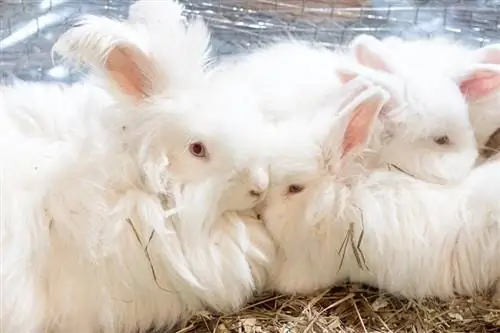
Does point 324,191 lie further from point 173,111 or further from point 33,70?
point 33,70

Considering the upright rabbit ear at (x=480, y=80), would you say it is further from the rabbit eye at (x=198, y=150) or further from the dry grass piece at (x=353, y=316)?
the rabbit eye at (x=198, y=150)

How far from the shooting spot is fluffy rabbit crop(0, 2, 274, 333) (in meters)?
1.67

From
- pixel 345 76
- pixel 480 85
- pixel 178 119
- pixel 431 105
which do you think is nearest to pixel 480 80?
pixel 480 85

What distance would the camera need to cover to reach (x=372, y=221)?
70.7 inches

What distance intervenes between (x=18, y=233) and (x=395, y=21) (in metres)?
1.40

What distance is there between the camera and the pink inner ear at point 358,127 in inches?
69.2

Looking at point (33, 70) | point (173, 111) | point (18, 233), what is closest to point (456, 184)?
point (173, 111)

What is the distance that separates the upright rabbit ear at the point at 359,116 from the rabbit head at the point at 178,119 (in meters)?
0.18

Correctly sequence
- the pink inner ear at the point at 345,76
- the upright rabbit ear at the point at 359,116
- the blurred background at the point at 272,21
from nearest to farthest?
the upright rabbit ear at the point at 359,116 < the pink inner ear at the point at 345,76 < the blurred background at the point at 272,21

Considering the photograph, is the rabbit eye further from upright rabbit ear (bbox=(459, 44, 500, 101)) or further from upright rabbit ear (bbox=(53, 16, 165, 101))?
upright rabbit ear (bbox=(459, 44, 500, 101))

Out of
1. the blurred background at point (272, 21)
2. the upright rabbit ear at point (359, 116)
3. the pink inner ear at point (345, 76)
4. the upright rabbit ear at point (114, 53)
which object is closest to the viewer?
the upright rabbit ear at point (114, 53)

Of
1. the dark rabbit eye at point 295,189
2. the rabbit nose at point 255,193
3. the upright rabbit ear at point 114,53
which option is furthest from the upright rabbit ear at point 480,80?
the upright rabbit ear at point 114,53

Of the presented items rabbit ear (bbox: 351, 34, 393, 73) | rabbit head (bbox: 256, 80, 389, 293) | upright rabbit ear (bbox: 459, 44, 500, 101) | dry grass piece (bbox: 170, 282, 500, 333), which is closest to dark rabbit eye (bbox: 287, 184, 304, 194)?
rabbit head (bbox: 256, 80, 389, 293)

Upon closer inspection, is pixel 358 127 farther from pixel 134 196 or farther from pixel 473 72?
pixel 134 196
